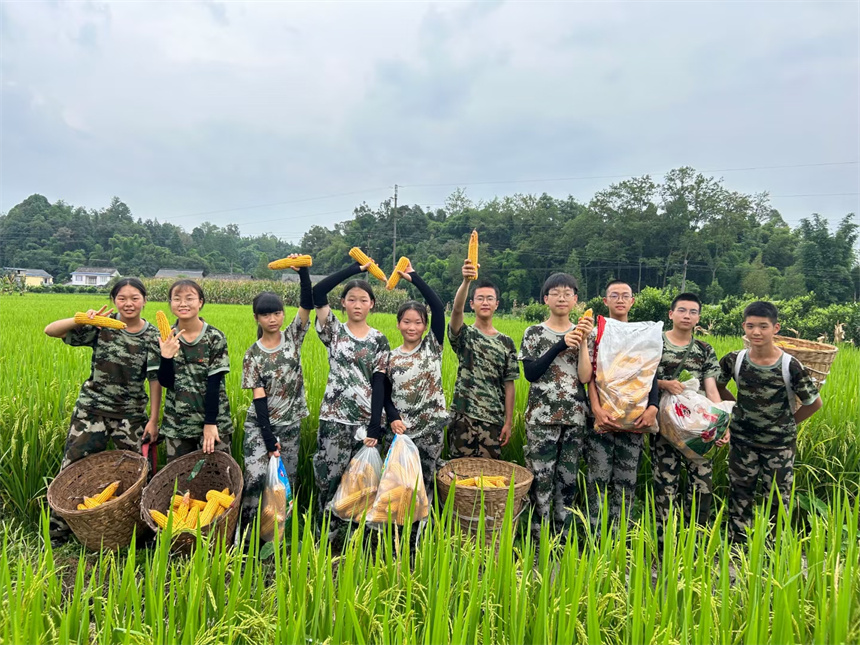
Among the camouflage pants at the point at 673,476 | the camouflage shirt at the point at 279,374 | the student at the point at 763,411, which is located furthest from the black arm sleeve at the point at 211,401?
the student at the point at 763,411

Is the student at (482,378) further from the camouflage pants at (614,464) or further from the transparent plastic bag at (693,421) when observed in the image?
the transparent plastic bag at (693,421)

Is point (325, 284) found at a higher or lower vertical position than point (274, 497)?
higher

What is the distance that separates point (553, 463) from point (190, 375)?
2.55 meters

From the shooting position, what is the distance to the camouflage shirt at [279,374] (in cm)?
313

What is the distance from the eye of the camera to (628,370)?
10.00 feet

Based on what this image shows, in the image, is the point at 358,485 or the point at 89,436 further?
the point at 89,436

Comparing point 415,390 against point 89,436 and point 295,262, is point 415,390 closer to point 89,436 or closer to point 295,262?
point 295,262

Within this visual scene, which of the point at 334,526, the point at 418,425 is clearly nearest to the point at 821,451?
the point at 418,425

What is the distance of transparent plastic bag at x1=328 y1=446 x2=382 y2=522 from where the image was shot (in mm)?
2777

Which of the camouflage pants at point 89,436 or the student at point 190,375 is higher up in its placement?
the student at point 190,375

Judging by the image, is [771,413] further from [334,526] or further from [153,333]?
[153,333]

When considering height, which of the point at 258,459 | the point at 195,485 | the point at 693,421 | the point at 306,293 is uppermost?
the point at 306,293

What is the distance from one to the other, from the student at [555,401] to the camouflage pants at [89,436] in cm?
286

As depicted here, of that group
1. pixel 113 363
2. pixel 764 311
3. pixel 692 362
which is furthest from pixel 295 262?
pixel 764 311
